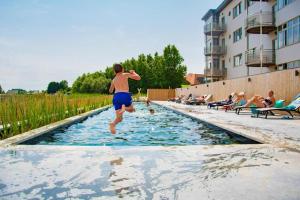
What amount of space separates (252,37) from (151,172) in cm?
2773

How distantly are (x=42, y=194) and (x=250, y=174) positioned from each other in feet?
7.25

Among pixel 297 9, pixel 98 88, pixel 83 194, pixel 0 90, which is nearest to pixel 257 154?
pixel 83 194

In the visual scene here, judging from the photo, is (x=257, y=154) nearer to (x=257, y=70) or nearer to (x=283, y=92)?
(x=283, y=92)

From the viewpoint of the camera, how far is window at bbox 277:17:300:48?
21.4 metres

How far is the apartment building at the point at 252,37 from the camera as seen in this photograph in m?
22.6

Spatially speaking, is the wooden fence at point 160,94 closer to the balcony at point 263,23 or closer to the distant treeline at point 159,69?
the distant treeline at point 159,69

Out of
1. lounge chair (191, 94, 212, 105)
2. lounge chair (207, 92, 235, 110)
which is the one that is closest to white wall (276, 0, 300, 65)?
lounge chair (207, 92, 235, 110)

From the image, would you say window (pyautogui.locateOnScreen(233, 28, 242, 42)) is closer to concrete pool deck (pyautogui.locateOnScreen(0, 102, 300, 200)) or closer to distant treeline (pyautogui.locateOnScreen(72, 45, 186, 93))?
distant treeline (pyautogui.locateOnScreen(72, 45, 186, 93))

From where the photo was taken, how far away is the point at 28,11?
14969 mm

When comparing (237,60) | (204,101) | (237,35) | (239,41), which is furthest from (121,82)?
(237,35)

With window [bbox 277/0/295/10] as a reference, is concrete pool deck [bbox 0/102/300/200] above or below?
below

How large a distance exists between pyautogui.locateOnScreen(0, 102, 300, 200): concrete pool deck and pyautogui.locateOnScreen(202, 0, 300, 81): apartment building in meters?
19.0

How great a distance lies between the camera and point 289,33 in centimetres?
2272

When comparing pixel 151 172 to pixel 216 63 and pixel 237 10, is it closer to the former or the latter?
pixel 237 10
